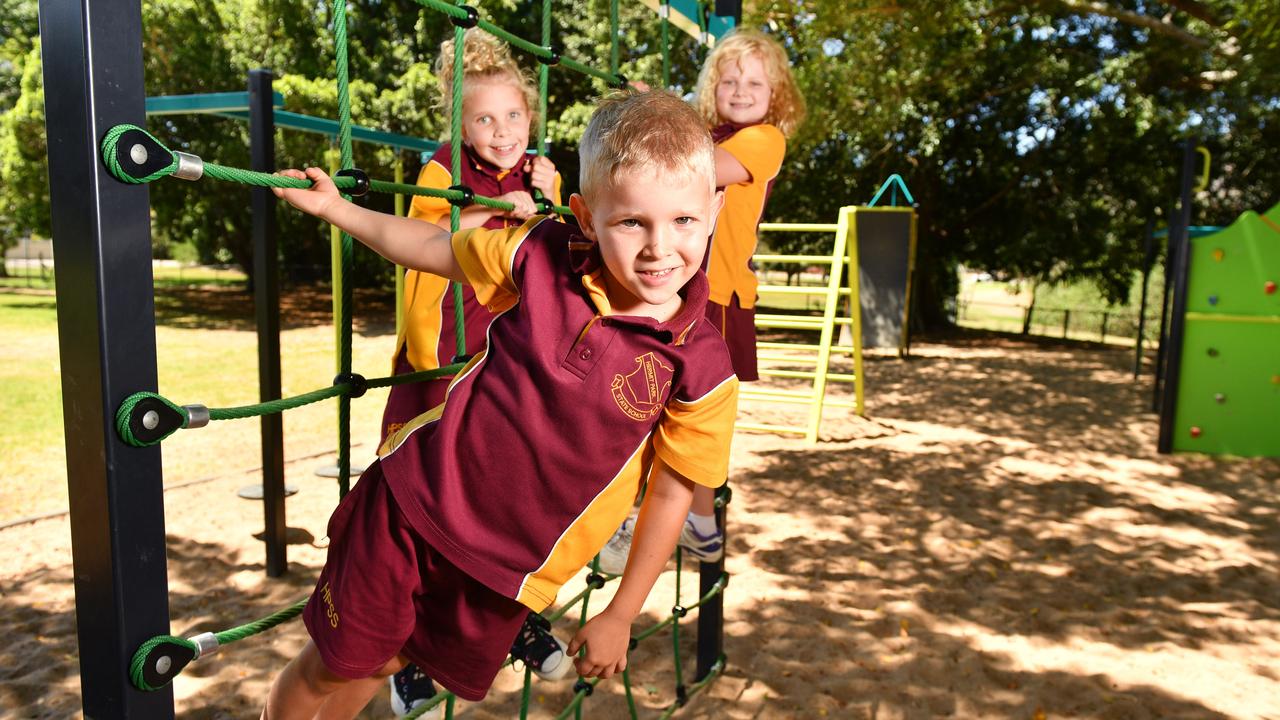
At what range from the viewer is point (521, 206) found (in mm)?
2115

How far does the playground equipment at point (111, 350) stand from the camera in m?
1.01

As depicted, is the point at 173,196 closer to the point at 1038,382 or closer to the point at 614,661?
the point at 1038,382

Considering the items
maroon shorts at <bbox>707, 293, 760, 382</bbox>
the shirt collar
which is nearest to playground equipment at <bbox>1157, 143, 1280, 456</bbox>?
maroon shorts at <bbox>707, 293, 760, 382</bbox>

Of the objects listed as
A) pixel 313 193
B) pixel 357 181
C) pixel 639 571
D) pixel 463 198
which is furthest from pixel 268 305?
pixel 639 571

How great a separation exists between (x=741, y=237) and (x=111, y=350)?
209 centimetres

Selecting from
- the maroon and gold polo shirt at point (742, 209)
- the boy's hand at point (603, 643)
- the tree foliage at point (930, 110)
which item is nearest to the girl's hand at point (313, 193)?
the boy's hand at point (603, 643)

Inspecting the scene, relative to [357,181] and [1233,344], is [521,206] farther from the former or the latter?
[1233,344]

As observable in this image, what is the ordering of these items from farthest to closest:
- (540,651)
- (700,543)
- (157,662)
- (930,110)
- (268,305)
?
(930,110) → (268,305) → (700,543) → (540,651) → (157,662)

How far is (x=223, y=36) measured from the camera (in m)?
16.8

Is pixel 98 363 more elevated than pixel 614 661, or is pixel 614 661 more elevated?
pixel 98 363

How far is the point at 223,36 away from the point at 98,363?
1838cm

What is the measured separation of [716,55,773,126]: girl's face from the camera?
2652 millimetres

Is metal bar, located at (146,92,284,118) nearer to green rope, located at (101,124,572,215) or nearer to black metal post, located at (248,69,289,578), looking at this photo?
black metal post, located at (248,69,289,578)

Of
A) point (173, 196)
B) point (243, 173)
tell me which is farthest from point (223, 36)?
point (243, 173)
